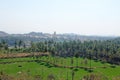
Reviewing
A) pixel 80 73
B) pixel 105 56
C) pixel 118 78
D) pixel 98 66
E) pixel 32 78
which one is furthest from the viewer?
pixel 105 56

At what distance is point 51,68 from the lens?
13138 cm

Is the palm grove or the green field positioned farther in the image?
the palm grove

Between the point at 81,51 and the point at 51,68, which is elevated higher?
the point at 81,51

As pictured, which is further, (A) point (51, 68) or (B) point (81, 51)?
(B) point (81, 51)

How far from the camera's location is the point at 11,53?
17188cm

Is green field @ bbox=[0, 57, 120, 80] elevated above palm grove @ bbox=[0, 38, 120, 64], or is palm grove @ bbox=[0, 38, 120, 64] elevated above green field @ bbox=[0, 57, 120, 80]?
palm grove @ bbox=[0, 38, 120, 64]

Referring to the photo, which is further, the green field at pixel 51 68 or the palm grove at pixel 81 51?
the palm grove at pixel 81 51

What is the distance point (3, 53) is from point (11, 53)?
21.0 feet

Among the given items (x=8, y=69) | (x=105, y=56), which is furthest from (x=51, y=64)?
(x=105, y=56)

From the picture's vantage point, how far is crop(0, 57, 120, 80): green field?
376 ft

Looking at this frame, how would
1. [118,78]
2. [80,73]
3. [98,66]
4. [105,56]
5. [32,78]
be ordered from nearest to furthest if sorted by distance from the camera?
1. [32,78]
2. [118,78]
3. [80,73]
4. [98,66]
5. [105,56]

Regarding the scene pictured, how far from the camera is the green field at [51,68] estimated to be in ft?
376

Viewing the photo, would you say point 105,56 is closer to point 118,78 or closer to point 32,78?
point 118,78

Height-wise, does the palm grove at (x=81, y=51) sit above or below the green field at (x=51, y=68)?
above
